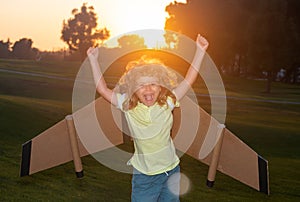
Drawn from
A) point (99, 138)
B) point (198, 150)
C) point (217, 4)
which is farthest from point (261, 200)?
point (217, 4)

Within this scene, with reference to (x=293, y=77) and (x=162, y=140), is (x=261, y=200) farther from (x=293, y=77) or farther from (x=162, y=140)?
(x=293, y=77)

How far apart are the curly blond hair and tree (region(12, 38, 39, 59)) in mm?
104902

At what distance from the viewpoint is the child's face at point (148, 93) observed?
14.2 feet

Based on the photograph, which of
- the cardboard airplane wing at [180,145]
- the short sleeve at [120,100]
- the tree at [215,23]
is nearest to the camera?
the short sleeve at [120,100]

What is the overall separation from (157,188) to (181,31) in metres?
54.0

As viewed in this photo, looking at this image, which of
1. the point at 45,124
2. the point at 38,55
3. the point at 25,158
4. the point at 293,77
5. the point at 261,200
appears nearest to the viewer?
the point at 25,158

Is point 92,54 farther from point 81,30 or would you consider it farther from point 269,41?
point 81,30

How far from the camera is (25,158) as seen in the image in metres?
6.24

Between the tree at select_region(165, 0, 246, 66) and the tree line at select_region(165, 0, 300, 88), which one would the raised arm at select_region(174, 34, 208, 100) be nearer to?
the tree line at select_region(165, 0, 300, 88)

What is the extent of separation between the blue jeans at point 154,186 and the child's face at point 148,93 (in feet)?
2.26

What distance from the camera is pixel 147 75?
4.34 meters

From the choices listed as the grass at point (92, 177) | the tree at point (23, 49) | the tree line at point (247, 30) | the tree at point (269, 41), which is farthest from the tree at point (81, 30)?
the grass at point (92, 177)

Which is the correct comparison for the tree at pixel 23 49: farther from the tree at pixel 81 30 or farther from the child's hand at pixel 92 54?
the child's hand at pixel 92 54

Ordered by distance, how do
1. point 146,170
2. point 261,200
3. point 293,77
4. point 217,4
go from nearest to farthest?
point 146,170, point 261,200, point 217,4, point 293,77
